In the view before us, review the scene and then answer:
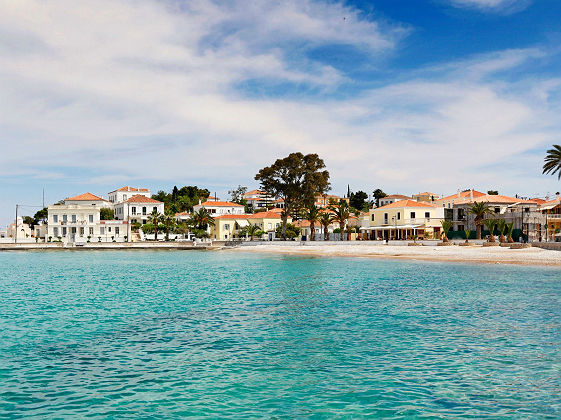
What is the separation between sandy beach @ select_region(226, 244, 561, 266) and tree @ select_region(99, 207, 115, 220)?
56.5m

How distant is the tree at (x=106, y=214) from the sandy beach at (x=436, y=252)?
56.5m

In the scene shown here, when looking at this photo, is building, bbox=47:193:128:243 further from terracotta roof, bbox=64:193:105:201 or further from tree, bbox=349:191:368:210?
tree, bbox=349:191:368:210

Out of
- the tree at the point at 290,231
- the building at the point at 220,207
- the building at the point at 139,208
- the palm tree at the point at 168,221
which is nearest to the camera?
the tree at the point at 290,231

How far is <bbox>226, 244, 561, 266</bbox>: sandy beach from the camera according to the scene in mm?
46416

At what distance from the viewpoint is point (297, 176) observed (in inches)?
3137

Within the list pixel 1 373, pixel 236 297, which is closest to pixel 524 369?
pixel 1 373

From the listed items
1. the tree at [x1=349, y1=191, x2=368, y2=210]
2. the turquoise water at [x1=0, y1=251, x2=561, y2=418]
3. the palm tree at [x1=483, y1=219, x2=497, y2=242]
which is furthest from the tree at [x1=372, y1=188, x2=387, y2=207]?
the turquoise water at [x1=0, y1=251, x2=561, y2=418]

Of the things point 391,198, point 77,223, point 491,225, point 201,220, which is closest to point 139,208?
point 77,223

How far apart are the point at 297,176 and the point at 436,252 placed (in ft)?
98.9

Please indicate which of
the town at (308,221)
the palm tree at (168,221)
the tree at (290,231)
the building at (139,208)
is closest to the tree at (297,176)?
the town at (308,221)

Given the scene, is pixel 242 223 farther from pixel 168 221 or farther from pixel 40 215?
pixel 40 215

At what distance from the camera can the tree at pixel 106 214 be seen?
393 ft

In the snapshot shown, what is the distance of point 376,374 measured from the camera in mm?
11633

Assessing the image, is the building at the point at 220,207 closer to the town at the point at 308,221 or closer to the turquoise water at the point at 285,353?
the town at the point at 308,221
